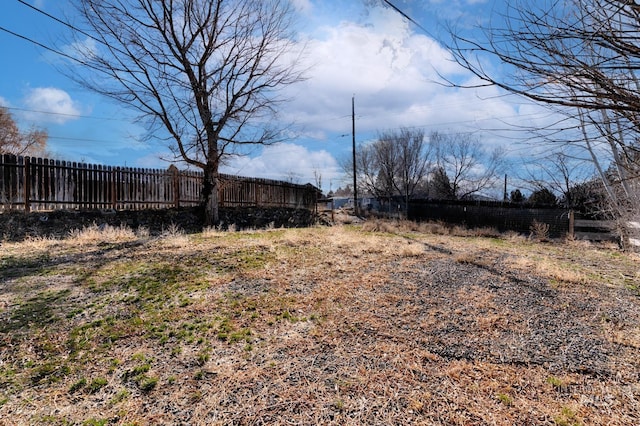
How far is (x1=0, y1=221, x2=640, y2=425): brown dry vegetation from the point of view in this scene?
1.91 meters

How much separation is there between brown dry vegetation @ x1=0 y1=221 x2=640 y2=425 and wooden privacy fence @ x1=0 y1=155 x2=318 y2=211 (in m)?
3.50

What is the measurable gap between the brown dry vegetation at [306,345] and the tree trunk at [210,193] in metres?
5.12

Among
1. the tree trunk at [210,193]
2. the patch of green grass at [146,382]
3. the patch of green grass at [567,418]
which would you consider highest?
the tree trunk at [210,193]

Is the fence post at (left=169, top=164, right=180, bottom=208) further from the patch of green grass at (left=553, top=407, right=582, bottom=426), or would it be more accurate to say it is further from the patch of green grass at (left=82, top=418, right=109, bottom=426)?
the patch of green grass at (left=553, top=407, right=582, bottom=426)

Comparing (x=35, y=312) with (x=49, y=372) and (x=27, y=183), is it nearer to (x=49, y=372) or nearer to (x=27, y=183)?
(x=49, y=372)

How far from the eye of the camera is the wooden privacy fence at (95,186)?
746 cm

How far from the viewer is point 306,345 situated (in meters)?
2.67

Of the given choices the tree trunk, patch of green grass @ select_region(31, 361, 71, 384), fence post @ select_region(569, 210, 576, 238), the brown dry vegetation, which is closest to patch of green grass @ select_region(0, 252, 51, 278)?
the brown dry vegetation

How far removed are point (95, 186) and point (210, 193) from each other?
2925mm

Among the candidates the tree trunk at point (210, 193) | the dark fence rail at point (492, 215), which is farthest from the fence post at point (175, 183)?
the dark fence rail at point (492, 215)

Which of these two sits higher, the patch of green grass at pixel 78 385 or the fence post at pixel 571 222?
the fence post at pixel 571 222

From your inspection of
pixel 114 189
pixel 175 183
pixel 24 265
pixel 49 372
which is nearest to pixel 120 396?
pixel 49 372

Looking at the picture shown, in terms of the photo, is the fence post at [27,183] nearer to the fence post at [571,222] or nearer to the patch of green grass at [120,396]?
the patch of green grass at [120,396]

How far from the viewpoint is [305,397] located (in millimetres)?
2010
